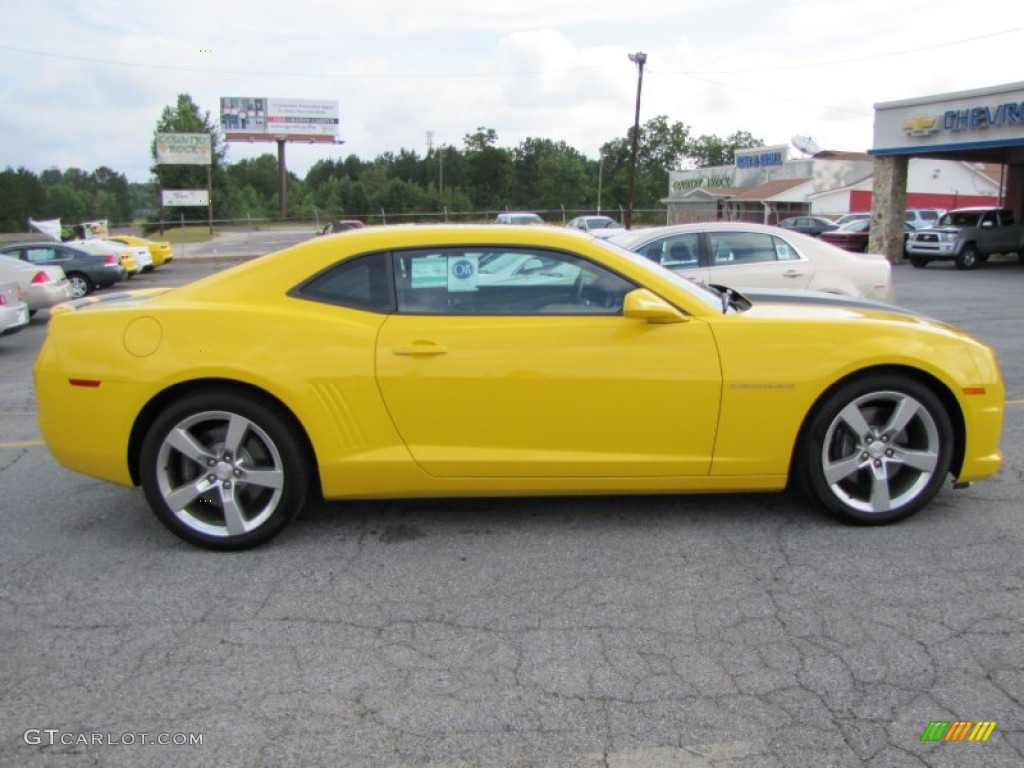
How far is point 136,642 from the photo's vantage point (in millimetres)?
3227

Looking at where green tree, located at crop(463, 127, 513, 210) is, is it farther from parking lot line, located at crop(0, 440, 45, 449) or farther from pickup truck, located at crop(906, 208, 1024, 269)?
parking lot line, located at crop(0, 440, 45, 449)

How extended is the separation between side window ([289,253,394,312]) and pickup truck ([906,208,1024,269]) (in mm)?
25101

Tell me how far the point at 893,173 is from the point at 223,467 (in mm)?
27798

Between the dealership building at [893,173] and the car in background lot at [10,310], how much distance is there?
949 inches

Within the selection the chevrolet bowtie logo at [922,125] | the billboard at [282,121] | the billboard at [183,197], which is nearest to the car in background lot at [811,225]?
the chevrolet bowtie logo at [922,125]

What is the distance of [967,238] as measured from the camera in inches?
998

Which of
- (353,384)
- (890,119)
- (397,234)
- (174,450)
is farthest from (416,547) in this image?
(890,119)

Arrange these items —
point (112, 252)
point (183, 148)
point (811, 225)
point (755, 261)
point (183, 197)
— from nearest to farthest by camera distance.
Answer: point (755, 261)
point (112, 252)
point (811, 225)
point (183, 197)
point (183, 148)

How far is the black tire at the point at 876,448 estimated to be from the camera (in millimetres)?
4094

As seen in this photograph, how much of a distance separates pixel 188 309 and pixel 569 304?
1769 millimetres

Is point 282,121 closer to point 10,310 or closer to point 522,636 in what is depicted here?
point 10,310

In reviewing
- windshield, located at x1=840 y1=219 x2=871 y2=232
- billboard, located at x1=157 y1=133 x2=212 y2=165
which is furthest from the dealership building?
billboard, located at x1=157 y1=133 x2=212 y2=165

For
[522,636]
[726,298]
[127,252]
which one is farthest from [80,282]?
[522,636]

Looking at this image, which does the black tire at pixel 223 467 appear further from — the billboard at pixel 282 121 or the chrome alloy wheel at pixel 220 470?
the billboard at pixel 282 121
